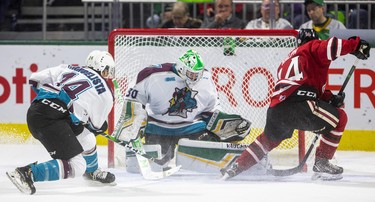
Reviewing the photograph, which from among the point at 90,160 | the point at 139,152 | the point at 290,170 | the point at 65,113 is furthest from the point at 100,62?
the point at 290,170

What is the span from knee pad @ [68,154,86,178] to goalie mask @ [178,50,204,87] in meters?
0.98

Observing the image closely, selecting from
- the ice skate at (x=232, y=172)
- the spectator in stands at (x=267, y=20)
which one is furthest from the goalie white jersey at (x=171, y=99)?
the spectator in stands at (x=267, y=20)

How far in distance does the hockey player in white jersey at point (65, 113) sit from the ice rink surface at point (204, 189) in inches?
6.1

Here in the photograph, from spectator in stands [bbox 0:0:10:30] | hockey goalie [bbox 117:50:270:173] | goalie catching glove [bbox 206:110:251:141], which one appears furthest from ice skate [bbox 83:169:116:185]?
spectator in stands [bbox 0:0:10:30]

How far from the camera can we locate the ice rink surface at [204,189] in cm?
539

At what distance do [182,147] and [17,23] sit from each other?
333 centimetres

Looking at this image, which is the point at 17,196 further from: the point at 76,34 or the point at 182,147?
the point at 76,34

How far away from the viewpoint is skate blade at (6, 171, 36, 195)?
5.43m

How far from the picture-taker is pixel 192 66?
6.23m

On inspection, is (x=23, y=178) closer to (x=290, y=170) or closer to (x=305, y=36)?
(x=290, y=170)

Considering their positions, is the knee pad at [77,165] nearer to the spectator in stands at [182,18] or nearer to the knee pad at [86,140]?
the knee pad at [86,140]

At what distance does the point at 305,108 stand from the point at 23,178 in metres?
1.71

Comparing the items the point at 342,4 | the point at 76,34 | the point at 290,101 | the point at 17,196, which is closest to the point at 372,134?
the point at 342,4

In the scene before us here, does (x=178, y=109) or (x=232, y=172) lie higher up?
(x=178, y=109)
